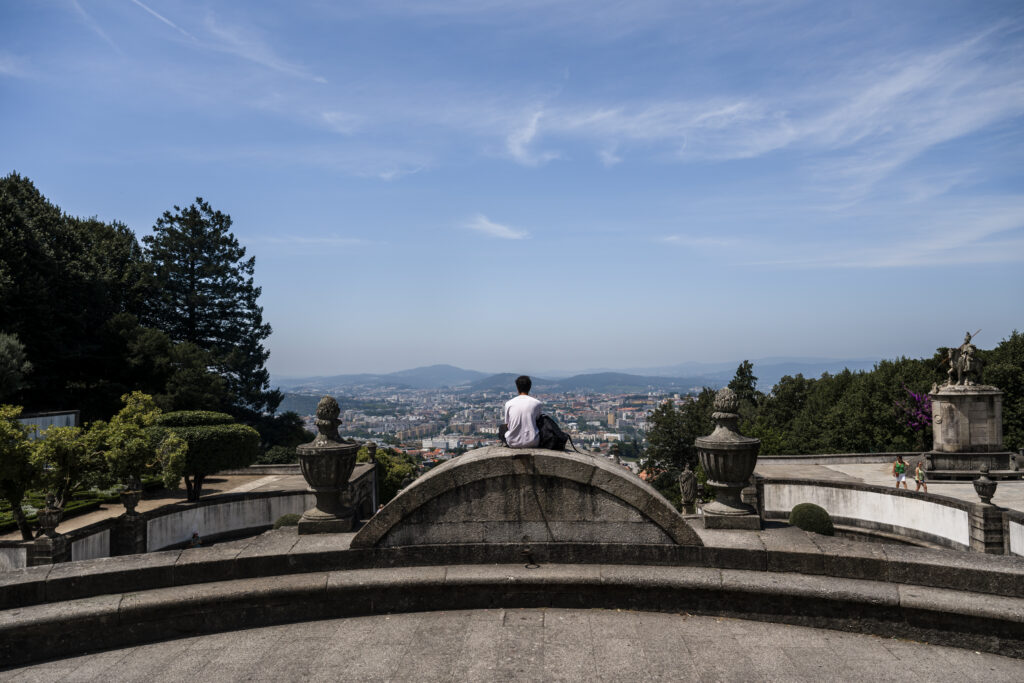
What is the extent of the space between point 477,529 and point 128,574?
3424 mm

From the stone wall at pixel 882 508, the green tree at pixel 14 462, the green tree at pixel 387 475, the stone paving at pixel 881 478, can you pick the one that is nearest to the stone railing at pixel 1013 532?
the stone wall at pixel 882 508

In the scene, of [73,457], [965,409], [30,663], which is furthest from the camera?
[965,409]

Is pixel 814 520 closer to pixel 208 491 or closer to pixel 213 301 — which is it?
pixel 208 491

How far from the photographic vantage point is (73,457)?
1386 cm

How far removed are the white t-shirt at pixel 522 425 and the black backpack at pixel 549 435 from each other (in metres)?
0.08

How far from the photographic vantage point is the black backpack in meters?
7.22

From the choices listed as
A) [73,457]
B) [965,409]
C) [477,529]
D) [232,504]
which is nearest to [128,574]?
[477,529]

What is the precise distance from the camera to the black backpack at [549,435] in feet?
23.7

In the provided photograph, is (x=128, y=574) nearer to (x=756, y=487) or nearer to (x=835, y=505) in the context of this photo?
(x=756, y=487)

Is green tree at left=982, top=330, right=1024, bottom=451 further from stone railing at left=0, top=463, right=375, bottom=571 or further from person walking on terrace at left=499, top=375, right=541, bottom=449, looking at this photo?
person walking on terrace at left=499, top=375, right=541, bottom=449

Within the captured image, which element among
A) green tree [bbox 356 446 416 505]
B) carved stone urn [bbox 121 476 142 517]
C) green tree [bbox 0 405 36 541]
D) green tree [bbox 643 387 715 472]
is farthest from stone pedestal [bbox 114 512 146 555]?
green tree [bbox 643 387 715 472]

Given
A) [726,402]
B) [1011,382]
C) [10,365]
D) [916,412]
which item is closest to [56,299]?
[10,365]

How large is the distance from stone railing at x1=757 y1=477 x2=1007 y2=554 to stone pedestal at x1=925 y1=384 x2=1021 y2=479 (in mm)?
8467

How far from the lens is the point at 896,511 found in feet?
53.2
